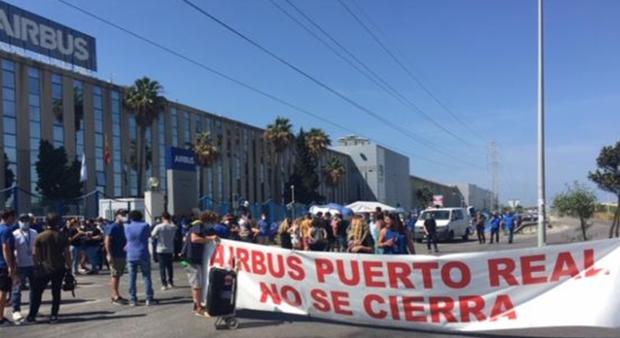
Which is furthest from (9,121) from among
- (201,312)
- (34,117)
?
(201,312)

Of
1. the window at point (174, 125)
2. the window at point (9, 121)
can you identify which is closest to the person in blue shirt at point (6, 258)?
the window at point (9, 121)

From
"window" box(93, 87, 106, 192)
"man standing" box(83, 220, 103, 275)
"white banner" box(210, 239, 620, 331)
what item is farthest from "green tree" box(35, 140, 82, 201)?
"white banner" box(210, 239, 620, 331)

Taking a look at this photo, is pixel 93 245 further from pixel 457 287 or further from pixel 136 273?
pixel 457 287

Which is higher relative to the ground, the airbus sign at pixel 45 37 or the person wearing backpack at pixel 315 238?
the airbus sign at pixel 45 37

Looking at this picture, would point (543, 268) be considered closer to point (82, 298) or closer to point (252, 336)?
point (252, 336)

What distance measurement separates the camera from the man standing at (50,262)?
10633 mm

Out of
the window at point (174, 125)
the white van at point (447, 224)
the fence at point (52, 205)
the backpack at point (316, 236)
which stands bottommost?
the white van at point (447, 224)

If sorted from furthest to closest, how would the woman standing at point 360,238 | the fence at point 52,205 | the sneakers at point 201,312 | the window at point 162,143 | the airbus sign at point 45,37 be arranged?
the window at point 162,143
the airbus sign at point 45,37
the fence at point 52,205
the woman standing at point 360,238
the sneakers at point 201,312

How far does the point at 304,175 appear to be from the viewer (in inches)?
3329

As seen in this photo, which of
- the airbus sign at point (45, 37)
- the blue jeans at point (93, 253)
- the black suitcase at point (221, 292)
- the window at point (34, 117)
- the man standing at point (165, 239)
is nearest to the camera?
the black suitcase at point (221, 292)

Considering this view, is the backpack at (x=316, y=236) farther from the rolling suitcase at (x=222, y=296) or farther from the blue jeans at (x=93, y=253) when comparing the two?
the blue jeans at (x=93, y=253)

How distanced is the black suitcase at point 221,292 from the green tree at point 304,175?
73.6m

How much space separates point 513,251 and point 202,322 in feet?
15.7

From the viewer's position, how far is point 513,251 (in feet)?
28.7
